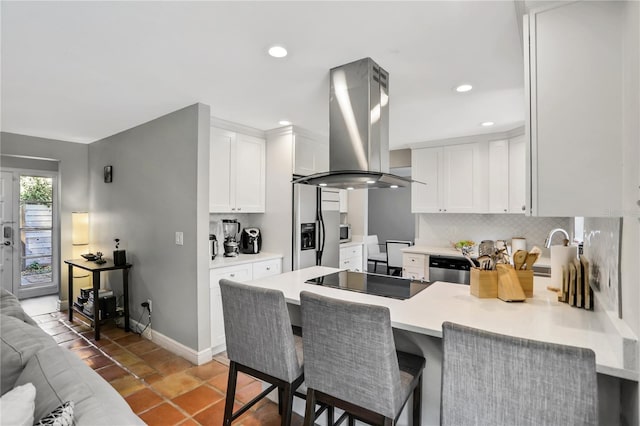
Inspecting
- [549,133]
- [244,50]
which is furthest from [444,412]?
[244,50]

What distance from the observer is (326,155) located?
434cm

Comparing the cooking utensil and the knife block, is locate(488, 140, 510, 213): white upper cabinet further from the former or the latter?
the knife block

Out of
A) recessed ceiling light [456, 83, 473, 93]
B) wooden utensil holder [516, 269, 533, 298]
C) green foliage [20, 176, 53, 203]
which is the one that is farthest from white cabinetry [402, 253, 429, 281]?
green foliage [20, 176, 53, 203]

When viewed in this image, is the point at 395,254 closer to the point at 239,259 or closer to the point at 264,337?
the point at 239,259

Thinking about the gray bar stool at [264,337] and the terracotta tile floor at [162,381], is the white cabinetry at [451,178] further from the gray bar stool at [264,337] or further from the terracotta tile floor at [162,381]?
the gray bar stool at [264,337]

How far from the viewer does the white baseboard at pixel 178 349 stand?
9.93 ft

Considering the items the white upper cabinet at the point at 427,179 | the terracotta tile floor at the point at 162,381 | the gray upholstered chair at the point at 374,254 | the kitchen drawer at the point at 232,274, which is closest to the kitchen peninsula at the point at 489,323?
the terracotta tile floor at the point at 162,381

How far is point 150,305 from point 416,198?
364cm

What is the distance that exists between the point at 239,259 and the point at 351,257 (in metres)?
1.98

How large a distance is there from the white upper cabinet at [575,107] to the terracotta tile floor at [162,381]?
2.01m

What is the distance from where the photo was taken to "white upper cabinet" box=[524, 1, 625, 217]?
119cm

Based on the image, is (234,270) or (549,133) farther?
(234,270)

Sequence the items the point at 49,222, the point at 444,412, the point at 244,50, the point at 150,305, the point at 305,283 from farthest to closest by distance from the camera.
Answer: the point at 49,222
the point at 150,305
the point at 305,283
the point at 244,50
the point at 444,412

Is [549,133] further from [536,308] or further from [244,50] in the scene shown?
[244,50]
